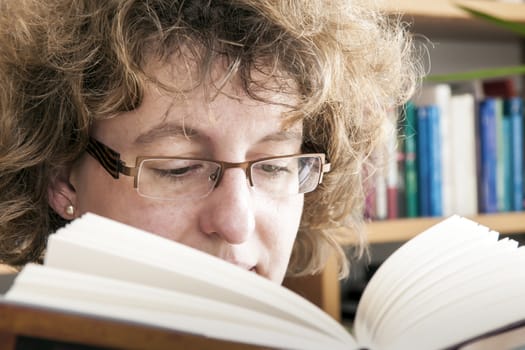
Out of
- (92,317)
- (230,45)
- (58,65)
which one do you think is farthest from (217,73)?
(92,317)

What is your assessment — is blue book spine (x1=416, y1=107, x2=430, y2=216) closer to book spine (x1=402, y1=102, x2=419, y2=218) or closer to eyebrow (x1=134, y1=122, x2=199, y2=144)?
book spine (x1=402, y1=102, x2=419, y2=218)

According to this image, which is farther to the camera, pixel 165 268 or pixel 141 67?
pixel 141 67

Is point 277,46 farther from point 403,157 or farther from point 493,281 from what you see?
point 403,157

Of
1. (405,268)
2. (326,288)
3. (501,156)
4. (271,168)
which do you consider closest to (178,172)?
(271,168)

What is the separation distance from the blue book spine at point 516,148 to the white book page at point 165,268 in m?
1.38

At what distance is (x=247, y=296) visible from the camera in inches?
20.5

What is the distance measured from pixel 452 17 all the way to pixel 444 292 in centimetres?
121

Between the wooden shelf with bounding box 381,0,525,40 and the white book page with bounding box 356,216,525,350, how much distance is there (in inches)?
32.6

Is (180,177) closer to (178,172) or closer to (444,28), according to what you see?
(178,172)

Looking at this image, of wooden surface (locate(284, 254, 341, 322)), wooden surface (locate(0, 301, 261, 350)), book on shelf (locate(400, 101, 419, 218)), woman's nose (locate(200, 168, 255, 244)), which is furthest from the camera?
book on shelf (locate(400, 101, 419, 218))

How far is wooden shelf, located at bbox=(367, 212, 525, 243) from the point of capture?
5.20 ft

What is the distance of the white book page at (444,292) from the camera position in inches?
22.0

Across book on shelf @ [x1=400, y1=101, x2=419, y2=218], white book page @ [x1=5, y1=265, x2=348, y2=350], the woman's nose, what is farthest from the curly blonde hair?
book on shelf @ [x1=400, y1=101, x2=419, y2=218]

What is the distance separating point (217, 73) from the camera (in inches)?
33.4
